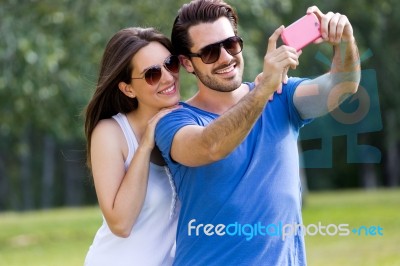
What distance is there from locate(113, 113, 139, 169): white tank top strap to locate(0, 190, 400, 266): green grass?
595cm

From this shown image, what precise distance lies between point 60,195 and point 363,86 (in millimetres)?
37270

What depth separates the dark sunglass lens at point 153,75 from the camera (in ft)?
11.5

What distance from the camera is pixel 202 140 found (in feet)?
10.00

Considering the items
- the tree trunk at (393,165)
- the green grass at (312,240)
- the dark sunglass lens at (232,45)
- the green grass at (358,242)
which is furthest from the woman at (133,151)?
the tree trunk at (393,165)

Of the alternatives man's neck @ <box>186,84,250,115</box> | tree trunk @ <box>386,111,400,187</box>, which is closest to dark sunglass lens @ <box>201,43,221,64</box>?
man's neck @ <box>186,84,250,115</box>

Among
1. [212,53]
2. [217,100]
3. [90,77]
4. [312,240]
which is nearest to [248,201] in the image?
[217,100]

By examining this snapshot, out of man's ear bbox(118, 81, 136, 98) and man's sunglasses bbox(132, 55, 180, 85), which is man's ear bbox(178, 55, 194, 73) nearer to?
man's sunglasses bbox(132, 55, 180, 85)

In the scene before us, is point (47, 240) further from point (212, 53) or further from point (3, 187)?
point (3, 187)

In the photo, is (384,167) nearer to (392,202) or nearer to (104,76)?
(392,202)

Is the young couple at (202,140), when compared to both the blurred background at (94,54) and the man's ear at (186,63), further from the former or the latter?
the blurred background at (94,54)

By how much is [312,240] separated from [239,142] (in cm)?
928

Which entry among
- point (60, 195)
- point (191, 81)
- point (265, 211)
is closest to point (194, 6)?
point (265, 211)

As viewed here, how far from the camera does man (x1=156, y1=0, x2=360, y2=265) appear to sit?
3021 millimetres

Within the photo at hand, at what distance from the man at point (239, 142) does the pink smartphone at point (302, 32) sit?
0.9 inches
